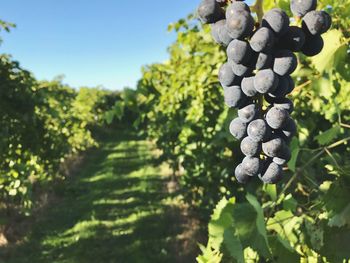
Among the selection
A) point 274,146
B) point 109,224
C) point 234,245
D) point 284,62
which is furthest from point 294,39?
point 109,224

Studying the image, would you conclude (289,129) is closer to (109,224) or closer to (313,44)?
(313,44)

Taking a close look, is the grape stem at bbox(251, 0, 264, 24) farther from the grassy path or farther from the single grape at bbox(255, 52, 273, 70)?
the grassy path

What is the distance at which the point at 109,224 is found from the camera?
28.2 ft

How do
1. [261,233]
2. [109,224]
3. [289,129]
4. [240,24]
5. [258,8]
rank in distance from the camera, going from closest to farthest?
1. [240,24]
2. [258,8]
3. [289,129]
4. [261,233]
5. [109,224]

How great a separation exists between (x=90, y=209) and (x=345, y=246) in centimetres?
864

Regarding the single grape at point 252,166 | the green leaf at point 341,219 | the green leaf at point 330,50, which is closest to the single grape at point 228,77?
the single grape at point 252,166

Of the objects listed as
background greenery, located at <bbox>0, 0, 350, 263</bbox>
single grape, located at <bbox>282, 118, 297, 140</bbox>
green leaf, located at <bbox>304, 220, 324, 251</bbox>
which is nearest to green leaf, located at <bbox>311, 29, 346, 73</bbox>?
background greenery, located at <bbox>0, 0, 350, 263</bbox>

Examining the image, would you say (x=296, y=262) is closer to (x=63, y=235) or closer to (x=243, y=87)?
(x=243, y=87)

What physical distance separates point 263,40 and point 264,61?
7 cm

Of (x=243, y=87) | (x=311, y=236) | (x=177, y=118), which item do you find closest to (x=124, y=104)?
(x=311, y=236)

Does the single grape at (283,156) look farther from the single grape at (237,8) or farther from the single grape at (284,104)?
the single grape at (237,8)

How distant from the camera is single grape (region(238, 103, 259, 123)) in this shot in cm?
110

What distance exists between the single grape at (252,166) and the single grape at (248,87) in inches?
7.0

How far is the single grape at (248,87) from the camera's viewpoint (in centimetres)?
106
